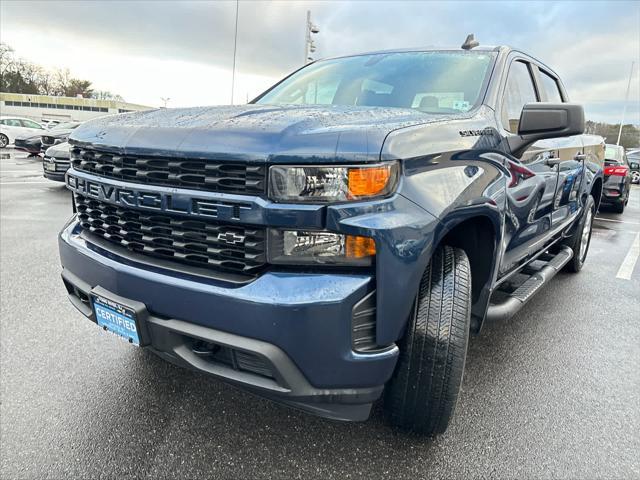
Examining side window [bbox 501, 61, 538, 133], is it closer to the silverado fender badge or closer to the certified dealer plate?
the silverado fender badge

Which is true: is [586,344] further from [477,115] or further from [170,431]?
[170,431]

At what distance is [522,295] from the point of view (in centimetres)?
280

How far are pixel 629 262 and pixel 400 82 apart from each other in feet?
15.7

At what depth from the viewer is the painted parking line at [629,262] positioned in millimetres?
5192

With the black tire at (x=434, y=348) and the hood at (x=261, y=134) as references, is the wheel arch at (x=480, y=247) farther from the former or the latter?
the hood at (x=261, y=134)

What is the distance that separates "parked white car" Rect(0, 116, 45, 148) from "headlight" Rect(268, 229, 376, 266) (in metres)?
26.9

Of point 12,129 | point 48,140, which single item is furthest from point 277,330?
point 12,129

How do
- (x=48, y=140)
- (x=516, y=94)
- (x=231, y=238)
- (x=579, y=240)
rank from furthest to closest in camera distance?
(x=48, y=140)
(x=579, y=240)
(x=516, y=94)
(x=231, y=238)

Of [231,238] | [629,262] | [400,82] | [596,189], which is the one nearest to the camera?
[231,238]

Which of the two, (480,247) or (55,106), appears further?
(55,106)

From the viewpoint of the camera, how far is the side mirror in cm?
227

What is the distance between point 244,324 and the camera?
156 cm

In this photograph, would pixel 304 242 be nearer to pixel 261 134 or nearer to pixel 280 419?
pixel 261 134

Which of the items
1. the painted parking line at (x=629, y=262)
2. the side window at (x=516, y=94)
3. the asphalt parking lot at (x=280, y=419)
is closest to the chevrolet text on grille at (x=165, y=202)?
the asphalt parking lot at (x=280, y=419)
